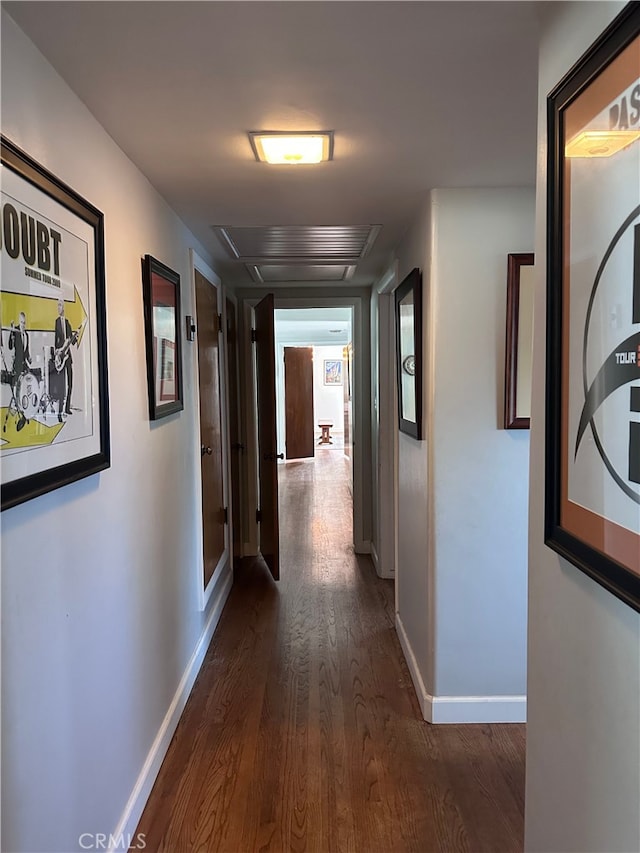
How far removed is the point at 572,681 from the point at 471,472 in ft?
4.05

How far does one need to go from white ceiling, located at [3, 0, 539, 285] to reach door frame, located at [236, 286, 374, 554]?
2.12m

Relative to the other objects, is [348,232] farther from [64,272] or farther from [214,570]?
[214,570]

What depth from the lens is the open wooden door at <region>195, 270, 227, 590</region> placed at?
301 cm

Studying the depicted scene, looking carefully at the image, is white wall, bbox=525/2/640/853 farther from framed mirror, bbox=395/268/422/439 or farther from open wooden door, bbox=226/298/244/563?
open wooden door, bbox=226/298/244/563

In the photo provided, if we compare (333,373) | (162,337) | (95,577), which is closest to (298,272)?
(162,337)

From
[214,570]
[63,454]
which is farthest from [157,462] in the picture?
[214,570]

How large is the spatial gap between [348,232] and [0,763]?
7.92 ft

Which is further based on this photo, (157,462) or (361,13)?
(157,462)

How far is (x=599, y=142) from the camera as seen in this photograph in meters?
0.92

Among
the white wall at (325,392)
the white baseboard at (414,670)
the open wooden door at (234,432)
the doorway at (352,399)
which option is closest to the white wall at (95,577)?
the white baseboard at (414,670)

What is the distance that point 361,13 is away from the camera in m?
1.11

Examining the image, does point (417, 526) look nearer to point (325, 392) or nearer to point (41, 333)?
point (41, 333)

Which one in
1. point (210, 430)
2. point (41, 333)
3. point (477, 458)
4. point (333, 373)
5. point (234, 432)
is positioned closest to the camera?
point (41, 333)

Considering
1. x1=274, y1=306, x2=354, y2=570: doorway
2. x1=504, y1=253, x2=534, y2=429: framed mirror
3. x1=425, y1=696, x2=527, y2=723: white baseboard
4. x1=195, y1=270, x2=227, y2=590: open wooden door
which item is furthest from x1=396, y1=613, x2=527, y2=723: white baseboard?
x1=274, y1=306, x2=354, y2=570: doorway
